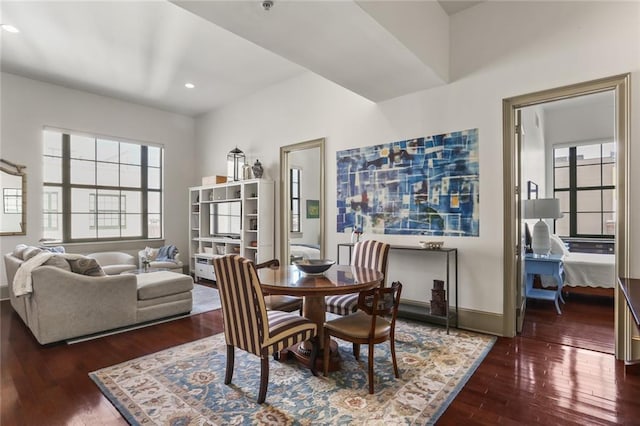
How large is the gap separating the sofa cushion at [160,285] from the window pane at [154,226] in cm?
290

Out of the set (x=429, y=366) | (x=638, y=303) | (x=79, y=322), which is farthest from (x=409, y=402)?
(x=79, y=322)

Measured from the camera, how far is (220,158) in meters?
6.79

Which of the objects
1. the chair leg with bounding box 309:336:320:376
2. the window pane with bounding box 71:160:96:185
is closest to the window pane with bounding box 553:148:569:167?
the chair leg with bounding box 309:336:320:376

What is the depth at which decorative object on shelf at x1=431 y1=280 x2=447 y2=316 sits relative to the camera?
3562 millimetres

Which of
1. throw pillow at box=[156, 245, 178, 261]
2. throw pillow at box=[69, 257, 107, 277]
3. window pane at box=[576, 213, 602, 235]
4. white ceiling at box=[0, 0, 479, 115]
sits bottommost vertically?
throw pillow at box=[156, 245, 178, 261]

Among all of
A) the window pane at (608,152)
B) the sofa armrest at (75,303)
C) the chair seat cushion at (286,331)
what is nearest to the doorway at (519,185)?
the chair seat cushion at (286,331)

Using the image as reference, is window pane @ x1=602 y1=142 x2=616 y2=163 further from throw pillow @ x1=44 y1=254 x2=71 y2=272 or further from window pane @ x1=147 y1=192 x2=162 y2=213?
window pane @ x1=147 y1=192 x2=162 y2=213

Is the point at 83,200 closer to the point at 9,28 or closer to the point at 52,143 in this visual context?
the point at 52,143

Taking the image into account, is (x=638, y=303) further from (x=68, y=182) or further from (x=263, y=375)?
(x=68, y=182)

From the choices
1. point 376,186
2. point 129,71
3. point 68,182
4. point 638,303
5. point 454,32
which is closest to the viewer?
point 638,303

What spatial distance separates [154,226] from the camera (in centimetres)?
690

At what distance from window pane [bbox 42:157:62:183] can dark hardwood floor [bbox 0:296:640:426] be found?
114 inches

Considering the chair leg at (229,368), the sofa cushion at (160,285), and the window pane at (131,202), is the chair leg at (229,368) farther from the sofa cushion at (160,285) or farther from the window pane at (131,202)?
the window pane at (131,202)

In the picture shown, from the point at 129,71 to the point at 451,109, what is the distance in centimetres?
463
